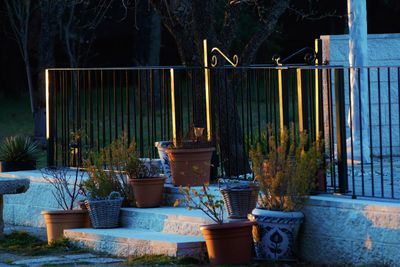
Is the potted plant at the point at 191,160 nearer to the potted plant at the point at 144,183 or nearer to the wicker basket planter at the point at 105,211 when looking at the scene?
the potted plant at the point at 144,183

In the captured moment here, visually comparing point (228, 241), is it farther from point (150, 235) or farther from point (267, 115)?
point (267, 115)

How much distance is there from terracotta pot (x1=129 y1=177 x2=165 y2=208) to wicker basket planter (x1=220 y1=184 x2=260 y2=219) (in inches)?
53.2

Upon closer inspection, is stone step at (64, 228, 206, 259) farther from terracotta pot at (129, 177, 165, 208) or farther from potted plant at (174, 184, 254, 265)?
terracotta pot at (129, 177, 165, 208)

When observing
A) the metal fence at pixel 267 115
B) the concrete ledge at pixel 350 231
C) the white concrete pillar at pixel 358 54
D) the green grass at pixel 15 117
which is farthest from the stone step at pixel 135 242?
the green grass at pixel 15 117

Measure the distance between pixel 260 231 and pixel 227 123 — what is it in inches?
101

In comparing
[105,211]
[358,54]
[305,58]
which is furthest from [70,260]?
[358,54]

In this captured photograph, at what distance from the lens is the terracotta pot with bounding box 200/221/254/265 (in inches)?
360

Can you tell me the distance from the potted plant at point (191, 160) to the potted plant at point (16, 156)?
3175mm

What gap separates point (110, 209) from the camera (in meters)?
10.9

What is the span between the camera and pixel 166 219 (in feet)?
34.4

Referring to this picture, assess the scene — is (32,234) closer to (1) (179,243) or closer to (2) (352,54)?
(1) (179,243)

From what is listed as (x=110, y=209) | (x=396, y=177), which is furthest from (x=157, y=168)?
(x=396, y=177)

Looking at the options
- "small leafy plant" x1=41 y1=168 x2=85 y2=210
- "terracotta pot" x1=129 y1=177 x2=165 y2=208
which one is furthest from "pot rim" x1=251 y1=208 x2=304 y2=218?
"small leafy plant" x1=41 y1=168 x2=85 y2=210

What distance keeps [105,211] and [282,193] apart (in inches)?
94.9
